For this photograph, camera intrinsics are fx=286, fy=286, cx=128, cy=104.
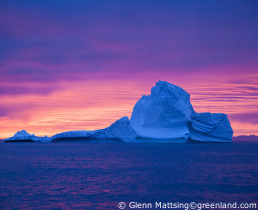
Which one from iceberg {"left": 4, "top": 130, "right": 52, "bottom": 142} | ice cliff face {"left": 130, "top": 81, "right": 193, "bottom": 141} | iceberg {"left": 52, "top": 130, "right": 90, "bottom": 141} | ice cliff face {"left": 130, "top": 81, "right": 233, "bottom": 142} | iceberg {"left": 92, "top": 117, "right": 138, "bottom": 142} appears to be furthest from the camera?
iceberg {"left": 4, "top": 130, "right": 52, "bottom": 142}

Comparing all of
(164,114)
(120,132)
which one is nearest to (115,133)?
(120,132)

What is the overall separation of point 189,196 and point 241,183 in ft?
11.3

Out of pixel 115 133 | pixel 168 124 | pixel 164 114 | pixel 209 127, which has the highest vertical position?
pixel 164 114

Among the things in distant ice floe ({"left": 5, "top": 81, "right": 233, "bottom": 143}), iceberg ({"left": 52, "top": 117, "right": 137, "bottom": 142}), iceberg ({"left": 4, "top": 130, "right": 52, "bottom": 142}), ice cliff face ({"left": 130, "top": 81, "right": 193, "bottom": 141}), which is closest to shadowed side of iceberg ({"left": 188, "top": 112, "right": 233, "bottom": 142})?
distant ice floe ({"left": 5, "top": 81, "right": 233, "bottom": 143})

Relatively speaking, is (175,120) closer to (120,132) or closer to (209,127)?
(209,127)

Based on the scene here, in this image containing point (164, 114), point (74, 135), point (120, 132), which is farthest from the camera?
point (74, 135)

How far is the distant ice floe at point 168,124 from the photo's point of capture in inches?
1590

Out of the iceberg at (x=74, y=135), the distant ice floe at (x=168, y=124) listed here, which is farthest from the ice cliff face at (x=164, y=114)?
the iceberg at (x=74, y=135)

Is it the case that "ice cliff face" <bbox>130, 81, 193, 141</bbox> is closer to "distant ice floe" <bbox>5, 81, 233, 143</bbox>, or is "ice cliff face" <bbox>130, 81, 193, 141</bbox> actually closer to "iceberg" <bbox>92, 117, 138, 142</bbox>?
"distant ice floe" <bbox>5, 81, 233, 143</bbox>

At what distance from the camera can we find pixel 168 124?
138ft

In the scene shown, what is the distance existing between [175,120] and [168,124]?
1.35 metres

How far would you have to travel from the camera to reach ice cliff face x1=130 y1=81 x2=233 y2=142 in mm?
40281

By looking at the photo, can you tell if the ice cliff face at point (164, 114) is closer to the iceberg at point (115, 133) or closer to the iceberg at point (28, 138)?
the iceberg at point (115, 133)

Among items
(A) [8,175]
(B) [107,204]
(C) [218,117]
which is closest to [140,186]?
(B) [107,204]
